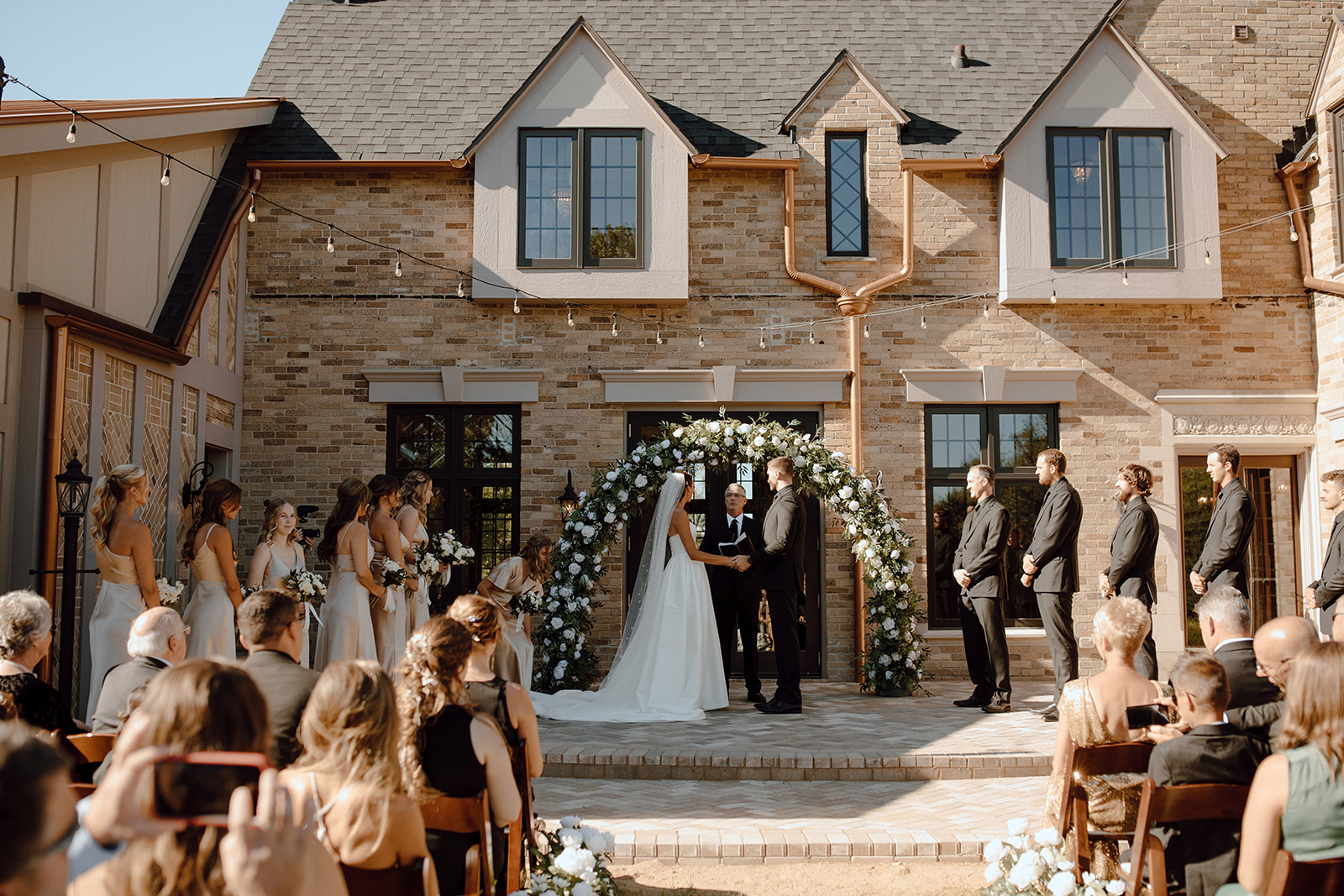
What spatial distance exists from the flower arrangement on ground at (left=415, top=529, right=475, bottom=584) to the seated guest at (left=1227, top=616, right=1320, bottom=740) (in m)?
6.58

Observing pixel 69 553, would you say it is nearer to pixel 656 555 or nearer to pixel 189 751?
pixel 656 555

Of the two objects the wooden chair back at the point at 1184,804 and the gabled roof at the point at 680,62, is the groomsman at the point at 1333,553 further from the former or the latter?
the gabled roof at the point at 680,62

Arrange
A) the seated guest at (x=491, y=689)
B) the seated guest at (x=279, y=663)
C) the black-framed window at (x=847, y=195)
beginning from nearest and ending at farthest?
1. the seated guest at (x=279, y=663)
2. the seated guest at (x=491, y=689)
3. the black-framed window at (x=847, y=195)

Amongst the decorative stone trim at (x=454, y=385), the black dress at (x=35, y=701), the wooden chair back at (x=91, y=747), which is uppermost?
the decorative stone trim at (x=454, y=385)

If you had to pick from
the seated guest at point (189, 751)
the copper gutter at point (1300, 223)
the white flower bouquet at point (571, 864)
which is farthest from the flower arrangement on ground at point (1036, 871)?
the copper gutter at point (1300, 223)

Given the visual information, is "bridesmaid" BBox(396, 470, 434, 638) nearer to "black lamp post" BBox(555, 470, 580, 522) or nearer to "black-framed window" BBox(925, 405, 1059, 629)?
"black lamp post" BBox(555, 470, 580, 522)

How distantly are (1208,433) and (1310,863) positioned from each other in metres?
9.66

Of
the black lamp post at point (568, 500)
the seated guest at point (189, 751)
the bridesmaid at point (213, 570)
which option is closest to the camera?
the seated guest at point (189, 751)

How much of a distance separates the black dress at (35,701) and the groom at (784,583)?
608 cm

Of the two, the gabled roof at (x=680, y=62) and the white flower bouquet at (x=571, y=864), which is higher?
the gabled roof at (x=680, y=62)

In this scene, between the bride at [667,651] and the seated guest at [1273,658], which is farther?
the bride at [667,651]

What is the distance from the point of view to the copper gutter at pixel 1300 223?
11266mm

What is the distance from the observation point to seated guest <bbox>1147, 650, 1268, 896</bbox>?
3211 millimetres

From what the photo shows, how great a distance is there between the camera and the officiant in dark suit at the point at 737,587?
9.61 metres
